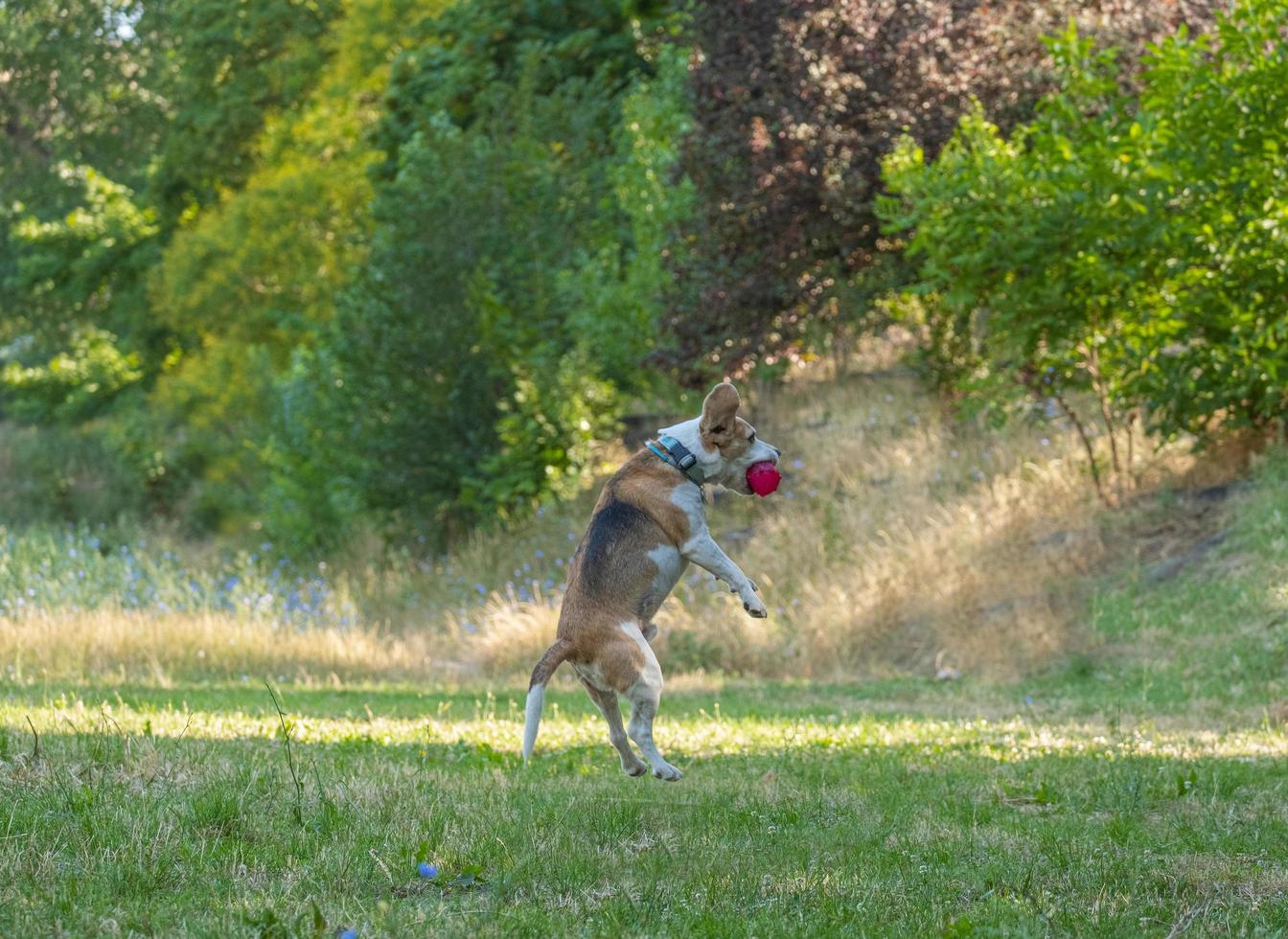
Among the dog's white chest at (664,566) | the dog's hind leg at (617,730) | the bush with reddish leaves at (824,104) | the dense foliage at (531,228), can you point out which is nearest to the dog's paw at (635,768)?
the dog's hind leg at (617,730)

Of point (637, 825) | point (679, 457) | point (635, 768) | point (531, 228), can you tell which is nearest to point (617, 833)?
point (637, 825)

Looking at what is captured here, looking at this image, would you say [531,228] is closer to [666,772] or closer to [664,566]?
[664,566]

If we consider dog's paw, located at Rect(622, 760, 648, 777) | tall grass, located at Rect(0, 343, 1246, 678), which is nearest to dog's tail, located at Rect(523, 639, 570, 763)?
dog's paw, located at Rect(622, 760, 648, 777)

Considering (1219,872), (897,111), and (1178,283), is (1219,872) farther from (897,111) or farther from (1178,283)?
(897,111)

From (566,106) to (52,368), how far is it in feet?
60.9

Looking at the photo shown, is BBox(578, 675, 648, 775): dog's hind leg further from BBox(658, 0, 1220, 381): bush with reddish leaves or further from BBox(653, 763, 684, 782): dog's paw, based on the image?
BBox(658, 0, 1220, 381): bush with reddish leaves

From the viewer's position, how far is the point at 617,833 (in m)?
6.20

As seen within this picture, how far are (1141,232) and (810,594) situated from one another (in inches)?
190

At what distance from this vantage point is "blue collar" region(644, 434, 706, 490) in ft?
23.8

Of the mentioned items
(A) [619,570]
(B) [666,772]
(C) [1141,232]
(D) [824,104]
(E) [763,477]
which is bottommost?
(B) [666,772]

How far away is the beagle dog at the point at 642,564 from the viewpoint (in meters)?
6.84

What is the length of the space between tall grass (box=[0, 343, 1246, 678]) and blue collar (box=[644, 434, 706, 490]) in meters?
7.53

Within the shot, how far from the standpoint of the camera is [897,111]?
61.4 feet

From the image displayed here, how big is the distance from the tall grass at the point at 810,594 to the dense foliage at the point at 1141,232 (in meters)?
1.44
